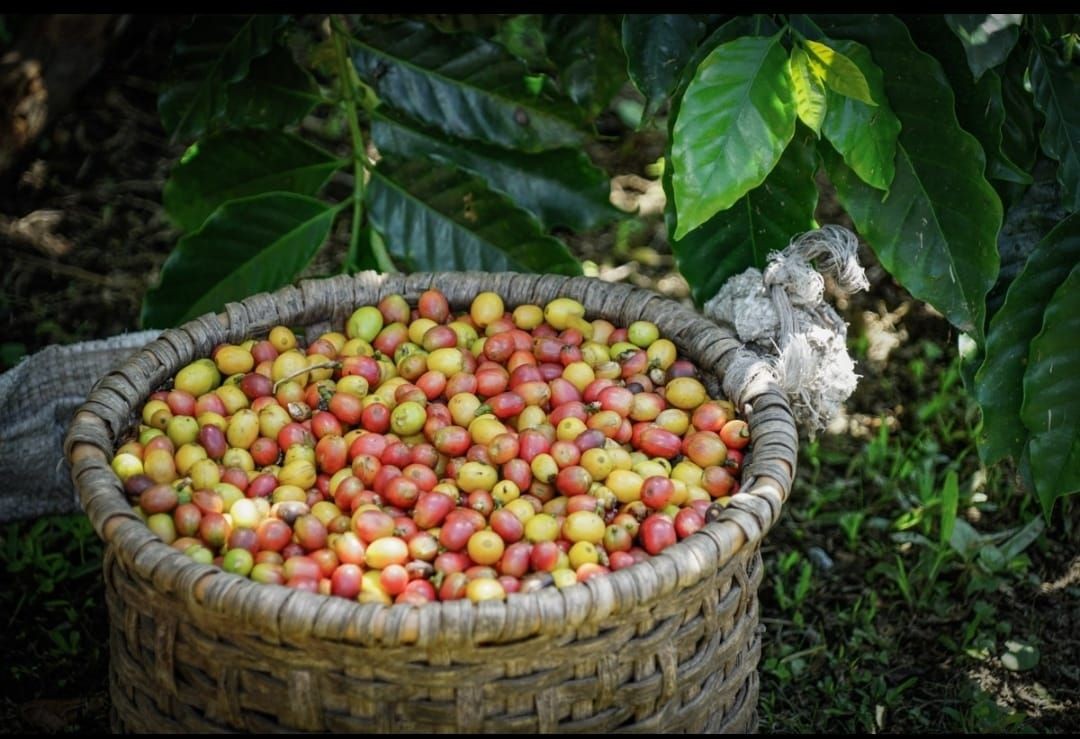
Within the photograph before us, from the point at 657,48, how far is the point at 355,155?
0.76 metres

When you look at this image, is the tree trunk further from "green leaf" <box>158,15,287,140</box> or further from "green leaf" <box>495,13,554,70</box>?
"green leaf" <box>495,13,554,70</box>

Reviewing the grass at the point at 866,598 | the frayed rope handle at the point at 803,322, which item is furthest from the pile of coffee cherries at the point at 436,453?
the grass at the point at 866,598

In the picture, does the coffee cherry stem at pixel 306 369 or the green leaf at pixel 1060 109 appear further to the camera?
the green leaf at pixel 1060 109

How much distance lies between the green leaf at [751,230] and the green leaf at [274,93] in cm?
99

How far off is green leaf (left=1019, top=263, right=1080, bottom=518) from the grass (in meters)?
0.45

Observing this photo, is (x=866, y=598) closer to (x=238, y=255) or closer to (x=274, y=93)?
(x=238, y=255)

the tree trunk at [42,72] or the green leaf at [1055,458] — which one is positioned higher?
the tree trunk at [42,72]

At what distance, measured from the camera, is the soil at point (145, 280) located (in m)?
2.38

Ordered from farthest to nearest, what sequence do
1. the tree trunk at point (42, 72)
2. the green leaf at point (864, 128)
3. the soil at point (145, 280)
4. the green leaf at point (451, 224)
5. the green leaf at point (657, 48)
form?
the tree trunk at point (42, 72) → the green leaf at point (451, 224) → the soil at point (145, 280) → the green leaf at point (657, 48) → the green leaf at point (864, 128)

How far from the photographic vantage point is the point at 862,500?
281cm

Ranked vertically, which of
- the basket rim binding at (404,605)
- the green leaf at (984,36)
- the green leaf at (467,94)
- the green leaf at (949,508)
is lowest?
the green leaf at (949,508)

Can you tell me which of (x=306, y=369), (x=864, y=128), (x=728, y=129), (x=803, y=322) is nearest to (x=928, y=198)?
(x=864, y=128)

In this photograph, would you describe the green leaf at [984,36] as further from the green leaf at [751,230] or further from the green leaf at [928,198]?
the green leaf at [751,230]

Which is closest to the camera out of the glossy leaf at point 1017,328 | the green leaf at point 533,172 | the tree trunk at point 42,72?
the glossy leaf at point 1017,328
